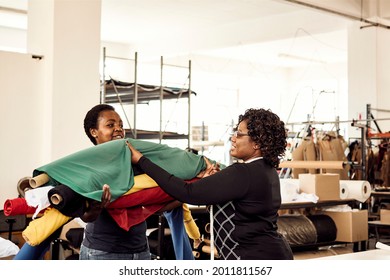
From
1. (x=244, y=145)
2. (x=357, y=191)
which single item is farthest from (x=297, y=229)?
(x=244, y=145)

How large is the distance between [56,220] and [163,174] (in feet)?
1.16

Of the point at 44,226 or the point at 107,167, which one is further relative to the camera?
the point at 107,167

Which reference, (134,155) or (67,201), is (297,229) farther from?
(67,201)

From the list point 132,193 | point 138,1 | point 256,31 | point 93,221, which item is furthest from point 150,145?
point 256,31

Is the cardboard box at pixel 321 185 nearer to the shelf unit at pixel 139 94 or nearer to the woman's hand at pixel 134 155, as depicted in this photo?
the shelf unit at pixel 139 94

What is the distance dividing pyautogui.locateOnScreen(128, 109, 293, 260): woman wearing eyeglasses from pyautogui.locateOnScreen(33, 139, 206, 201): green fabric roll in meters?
0.09

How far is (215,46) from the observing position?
10.1 meters

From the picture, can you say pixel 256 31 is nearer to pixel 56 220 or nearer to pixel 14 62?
pixel 14 62

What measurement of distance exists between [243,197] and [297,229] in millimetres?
3281

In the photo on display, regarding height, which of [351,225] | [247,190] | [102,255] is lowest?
[351,225]

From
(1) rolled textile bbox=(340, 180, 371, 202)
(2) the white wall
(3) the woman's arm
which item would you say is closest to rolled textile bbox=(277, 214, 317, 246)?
(1) rolled textile bbox=(340, 180, 371, 202)

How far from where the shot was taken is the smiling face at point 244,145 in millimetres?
1888

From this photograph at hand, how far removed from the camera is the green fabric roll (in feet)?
6.07

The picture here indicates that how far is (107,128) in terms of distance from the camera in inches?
→ 85.9
